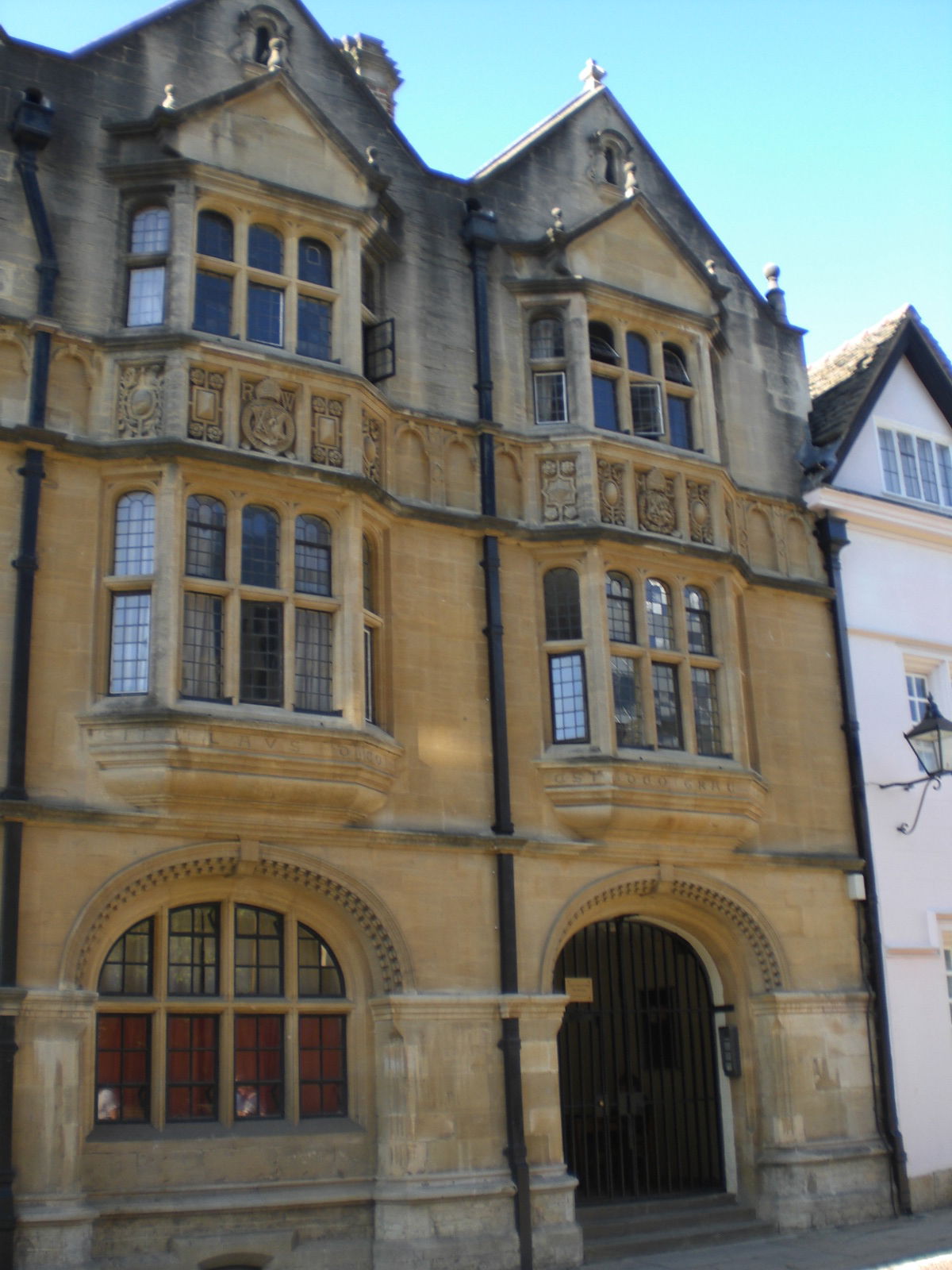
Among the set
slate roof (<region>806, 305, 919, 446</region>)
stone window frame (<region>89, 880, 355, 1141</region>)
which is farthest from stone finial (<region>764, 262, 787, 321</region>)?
stone window frame (<region>89, 880, 355, 1141</region>)

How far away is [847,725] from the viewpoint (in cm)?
1925

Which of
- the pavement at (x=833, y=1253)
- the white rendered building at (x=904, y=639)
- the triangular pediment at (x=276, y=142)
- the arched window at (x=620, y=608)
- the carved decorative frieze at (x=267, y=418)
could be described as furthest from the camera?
the white rendered building at (x=904, y=639)

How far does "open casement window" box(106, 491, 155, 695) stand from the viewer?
14.3 meters

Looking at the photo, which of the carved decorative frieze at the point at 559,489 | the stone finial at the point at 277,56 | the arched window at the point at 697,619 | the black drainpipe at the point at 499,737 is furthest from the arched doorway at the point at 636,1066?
the stone finial at the point at 277,56

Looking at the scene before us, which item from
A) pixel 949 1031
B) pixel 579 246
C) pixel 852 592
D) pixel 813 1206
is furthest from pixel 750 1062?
pixel 579 246

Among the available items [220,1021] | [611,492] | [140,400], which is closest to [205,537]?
[140,400]

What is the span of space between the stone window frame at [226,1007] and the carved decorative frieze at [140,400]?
16.3 feet

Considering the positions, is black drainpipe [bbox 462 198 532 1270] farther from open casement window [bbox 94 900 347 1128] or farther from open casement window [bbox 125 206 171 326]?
open casement window [bbox 125 206 171 326]

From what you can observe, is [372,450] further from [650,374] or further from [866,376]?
[866,376]

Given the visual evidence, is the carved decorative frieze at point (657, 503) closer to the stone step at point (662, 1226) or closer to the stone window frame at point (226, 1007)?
the stone window frame at point (226, 1007)

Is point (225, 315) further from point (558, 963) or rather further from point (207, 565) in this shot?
point (558, 963)

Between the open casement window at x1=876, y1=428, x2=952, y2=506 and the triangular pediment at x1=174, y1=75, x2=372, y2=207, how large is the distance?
9523mm

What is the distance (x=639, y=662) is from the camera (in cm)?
1736

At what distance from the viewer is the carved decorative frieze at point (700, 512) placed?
18.4 m
